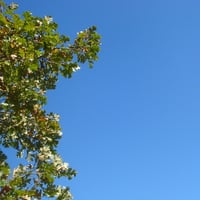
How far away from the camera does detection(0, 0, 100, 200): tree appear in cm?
1143

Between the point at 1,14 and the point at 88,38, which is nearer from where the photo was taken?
the point at 1,14

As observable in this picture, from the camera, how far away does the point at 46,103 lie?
42.1ft

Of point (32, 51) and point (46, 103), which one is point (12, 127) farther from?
point (32, 51)

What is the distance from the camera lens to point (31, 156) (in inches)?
543

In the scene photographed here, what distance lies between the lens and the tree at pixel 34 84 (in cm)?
1143

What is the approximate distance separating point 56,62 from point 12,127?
278 cm

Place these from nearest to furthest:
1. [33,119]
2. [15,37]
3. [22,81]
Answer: [15,37], [22,81], [33,119]

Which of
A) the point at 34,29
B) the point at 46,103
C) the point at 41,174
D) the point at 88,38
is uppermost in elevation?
the point at 88,38

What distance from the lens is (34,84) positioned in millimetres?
12781

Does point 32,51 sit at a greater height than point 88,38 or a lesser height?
lesser

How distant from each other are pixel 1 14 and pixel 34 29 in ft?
3.53

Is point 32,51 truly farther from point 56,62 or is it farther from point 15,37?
point 56,62

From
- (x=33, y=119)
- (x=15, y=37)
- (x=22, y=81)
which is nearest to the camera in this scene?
(x=15, y=37)

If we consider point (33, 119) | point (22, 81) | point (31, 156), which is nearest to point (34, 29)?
point (22, 81)
